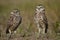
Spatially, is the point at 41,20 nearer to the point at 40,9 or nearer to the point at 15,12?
the point at 40,9

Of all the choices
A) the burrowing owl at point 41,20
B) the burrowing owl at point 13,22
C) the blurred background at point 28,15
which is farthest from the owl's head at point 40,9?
the burrowing owl at point 13,22

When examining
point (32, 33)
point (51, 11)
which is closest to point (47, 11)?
point (51, 11)

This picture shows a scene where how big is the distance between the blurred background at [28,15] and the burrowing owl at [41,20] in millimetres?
64

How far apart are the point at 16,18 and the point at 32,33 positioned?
0.26 metres

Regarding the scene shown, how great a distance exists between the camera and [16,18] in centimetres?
394

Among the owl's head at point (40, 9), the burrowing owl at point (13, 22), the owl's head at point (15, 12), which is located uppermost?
the owl's head at point (40, 9)

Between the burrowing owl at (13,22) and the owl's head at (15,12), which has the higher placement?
the owl's head at (15,12)

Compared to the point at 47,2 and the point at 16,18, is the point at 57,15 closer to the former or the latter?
the point at 47,2

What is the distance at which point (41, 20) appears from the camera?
3896 mm

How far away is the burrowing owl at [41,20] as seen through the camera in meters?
3.90

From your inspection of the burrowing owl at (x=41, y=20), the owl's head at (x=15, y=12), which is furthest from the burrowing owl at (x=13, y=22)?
the burrowing owl at (x=41, y=20)

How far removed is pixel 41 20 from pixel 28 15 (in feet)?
0.98

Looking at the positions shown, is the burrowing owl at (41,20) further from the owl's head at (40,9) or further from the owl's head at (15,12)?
the owl's head at (15,12)

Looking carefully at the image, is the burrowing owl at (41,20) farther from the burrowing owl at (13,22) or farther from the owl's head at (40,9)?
the burrowing owl at (13,22)
